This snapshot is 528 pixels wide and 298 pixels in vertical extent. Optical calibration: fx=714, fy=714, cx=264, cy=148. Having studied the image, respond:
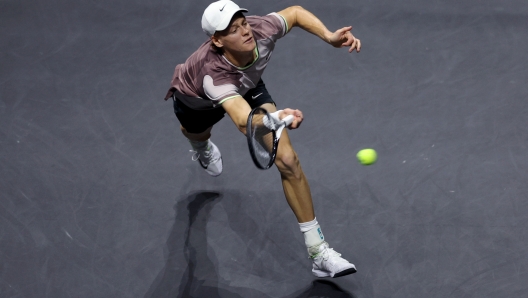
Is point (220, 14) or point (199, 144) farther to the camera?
point (199, 144)

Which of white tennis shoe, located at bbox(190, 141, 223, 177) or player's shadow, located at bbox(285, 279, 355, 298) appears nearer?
player's shadow, located at bbox(285, 279, 355, 298)

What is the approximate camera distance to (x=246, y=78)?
156 inches

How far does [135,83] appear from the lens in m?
5.79

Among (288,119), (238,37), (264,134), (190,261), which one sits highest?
(238,37)

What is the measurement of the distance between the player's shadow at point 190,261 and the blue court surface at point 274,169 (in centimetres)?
1

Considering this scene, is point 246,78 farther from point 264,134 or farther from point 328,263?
point 328,263

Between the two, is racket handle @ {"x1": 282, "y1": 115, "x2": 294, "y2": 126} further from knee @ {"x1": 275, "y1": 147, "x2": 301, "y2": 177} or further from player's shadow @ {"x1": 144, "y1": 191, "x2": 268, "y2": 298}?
player's shadow @ {"x1": 144, "y1": 191, "x2": 268, "y2": 298}

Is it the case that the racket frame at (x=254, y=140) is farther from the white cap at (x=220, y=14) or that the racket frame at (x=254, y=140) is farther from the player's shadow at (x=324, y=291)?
the player's shadow at (x=324, y=291)

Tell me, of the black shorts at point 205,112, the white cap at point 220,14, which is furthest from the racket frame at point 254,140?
the black shorts at point 205,112

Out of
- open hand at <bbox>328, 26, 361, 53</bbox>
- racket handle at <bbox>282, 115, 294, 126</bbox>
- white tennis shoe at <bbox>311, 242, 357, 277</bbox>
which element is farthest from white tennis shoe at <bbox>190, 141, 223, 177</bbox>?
racket handle at <bbox>282, 115, 294, 126</bbox>

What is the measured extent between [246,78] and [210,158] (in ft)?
3.42

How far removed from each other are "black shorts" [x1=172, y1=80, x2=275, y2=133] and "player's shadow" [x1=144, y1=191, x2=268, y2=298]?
1.73ft

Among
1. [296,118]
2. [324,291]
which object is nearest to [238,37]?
[296,118]

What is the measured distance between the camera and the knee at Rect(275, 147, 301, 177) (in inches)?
152
